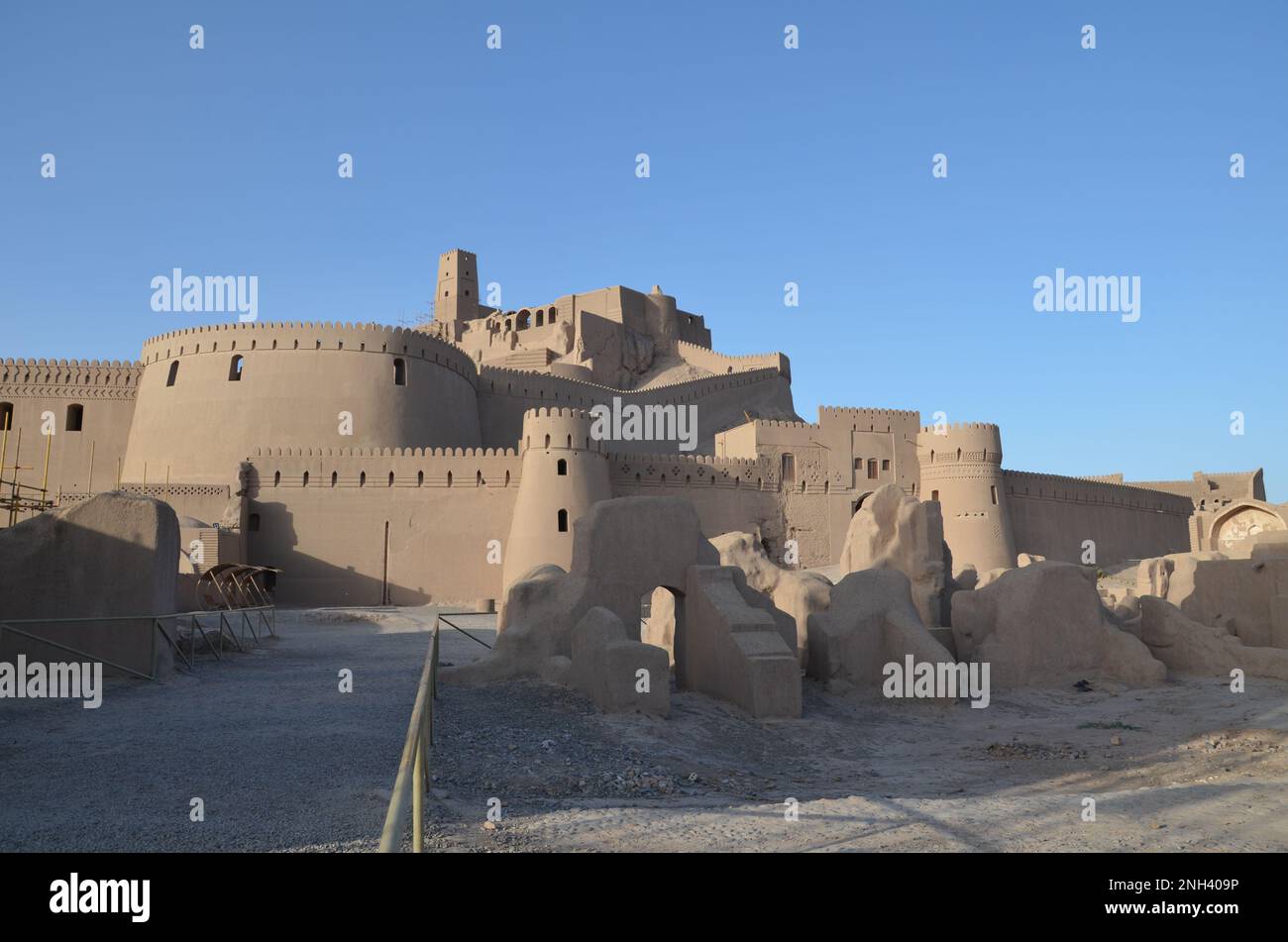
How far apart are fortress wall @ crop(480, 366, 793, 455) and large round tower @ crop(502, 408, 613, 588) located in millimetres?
9095

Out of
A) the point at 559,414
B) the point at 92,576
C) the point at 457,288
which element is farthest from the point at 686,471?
the point at 457,288

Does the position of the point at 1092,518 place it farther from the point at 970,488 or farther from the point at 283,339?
the point at 283,339

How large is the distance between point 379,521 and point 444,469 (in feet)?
7.29

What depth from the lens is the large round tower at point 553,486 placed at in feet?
80.2

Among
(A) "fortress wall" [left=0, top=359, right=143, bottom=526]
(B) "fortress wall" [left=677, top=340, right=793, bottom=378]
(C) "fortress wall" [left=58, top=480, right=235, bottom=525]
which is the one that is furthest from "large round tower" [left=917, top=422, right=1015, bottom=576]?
(A) "fortress wall" [left=0, top=359, right=143, bottom=526]

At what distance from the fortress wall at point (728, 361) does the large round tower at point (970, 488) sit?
12.1 meters

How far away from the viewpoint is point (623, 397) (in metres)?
36.9

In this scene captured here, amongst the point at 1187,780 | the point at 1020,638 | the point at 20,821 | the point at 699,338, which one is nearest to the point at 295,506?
the point at 1020,638

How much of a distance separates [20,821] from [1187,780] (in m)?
9.20

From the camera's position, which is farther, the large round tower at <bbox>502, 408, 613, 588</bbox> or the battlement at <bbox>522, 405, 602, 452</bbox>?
the battlement at <bbox>522, 405, 602, 452</bbox>

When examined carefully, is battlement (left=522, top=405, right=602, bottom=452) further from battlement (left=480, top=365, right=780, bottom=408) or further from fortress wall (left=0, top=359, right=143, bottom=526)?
fortress wall (left=0, top=359, right=143, bottom=526)

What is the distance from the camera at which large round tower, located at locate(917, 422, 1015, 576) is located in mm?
29531

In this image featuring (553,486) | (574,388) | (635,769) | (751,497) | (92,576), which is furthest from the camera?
(574,388)
